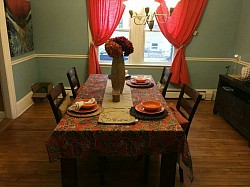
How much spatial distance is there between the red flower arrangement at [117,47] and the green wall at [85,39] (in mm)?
2152

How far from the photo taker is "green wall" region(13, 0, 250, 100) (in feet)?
12.8

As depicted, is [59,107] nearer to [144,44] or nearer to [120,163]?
[120,163]

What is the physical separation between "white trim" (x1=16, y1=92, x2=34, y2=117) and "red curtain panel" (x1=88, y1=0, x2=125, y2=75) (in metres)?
1.28

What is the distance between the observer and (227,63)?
427 centimetres

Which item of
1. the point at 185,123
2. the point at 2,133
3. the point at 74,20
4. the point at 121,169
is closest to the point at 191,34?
the point at 74,20

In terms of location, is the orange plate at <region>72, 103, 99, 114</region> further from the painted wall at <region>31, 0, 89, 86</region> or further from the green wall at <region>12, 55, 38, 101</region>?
the painted wall at <region>31, 0, 89, 86</region>

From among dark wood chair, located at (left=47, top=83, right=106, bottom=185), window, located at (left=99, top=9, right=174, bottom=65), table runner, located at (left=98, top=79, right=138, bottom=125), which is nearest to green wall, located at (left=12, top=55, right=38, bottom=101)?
window, located at (left=99, top=9, right=174, bottom=65)

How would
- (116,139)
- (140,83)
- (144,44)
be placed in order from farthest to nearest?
(144,44)
(140,83)
(116,139)

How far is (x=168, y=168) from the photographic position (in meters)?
1.70

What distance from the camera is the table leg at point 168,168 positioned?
1.67 m

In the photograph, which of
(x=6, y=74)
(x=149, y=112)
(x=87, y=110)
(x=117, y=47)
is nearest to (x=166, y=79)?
(x=117, y=47)

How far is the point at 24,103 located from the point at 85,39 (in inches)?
61.4

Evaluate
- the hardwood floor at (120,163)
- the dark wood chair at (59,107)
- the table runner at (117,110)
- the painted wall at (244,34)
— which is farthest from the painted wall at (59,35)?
the painted wall at (244,34)

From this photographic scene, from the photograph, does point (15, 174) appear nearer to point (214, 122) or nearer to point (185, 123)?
point (185, 123)
